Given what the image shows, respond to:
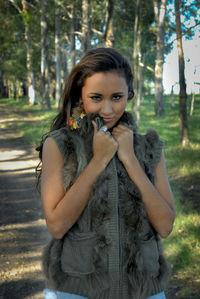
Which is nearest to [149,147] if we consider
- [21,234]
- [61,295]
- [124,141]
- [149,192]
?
[124,141]

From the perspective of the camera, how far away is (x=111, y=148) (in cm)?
149

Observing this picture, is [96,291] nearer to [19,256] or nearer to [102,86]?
[102,86]

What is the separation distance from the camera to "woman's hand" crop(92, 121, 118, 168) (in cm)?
146

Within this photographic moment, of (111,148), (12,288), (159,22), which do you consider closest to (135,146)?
(111,148)

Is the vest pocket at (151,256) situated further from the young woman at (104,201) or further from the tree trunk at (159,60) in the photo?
the tree trunk at (159,60)

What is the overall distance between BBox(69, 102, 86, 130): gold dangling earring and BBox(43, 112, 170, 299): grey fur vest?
0.35 ft

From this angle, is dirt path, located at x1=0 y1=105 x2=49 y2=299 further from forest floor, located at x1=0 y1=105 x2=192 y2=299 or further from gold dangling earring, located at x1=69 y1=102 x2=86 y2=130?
gold dangling earring, located at x1=69 y1=102 x2=86 y2=130

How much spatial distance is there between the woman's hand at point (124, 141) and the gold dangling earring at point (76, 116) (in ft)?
0.59

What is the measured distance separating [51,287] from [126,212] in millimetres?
473

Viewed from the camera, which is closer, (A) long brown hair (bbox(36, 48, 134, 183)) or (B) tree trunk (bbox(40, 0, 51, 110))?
(A) long brown hair (bbox(36, 48, 134, 183))

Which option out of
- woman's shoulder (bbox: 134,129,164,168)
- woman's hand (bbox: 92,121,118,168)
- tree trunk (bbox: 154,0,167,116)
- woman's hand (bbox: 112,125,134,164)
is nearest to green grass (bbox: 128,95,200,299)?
woman's shoulder (bbox: 134,129,164,168)

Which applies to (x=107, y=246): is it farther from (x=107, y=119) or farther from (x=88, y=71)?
(x=88, y=71)

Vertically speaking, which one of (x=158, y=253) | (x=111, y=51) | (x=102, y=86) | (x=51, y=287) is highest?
(x=111, y=51)

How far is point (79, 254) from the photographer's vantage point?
143 cm
